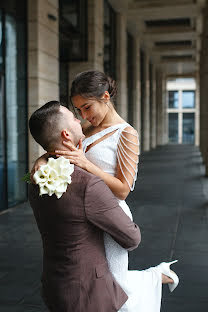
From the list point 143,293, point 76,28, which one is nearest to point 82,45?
point 76,28

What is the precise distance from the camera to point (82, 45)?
12.8 m

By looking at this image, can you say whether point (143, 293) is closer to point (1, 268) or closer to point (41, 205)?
point (41, 205)

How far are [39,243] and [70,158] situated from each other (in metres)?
4.07

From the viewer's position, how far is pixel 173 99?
5706 centimetres

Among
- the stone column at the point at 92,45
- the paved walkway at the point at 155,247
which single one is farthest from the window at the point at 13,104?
the stone column at the point at 92,45

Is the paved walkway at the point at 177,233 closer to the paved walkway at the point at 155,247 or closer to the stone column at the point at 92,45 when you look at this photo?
the paved walkway at the point at 155,247

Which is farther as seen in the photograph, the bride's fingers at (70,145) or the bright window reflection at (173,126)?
the bright window reflection at (173,126)

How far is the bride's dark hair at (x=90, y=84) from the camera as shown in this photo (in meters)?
2.23

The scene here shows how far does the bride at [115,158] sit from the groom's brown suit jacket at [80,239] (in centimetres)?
13

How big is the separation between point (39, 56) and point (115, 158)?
7.25 meters

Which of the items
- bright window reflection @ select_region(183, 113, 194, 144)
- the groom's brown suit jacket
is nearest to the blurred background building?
the groom's brown suit jacket

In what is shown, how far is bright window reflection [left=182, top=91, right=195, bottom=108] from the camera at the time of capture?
186 feet

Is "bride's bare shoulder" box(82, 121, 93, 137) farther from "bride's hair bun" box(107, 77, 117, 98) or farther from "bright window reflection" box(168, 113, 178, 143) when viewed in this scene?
"bright window reflection" box(168, 113, 178, 143)

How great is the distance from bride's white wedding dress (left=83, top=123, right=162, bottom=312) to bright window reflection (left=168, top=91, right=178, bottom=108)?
183 ft
